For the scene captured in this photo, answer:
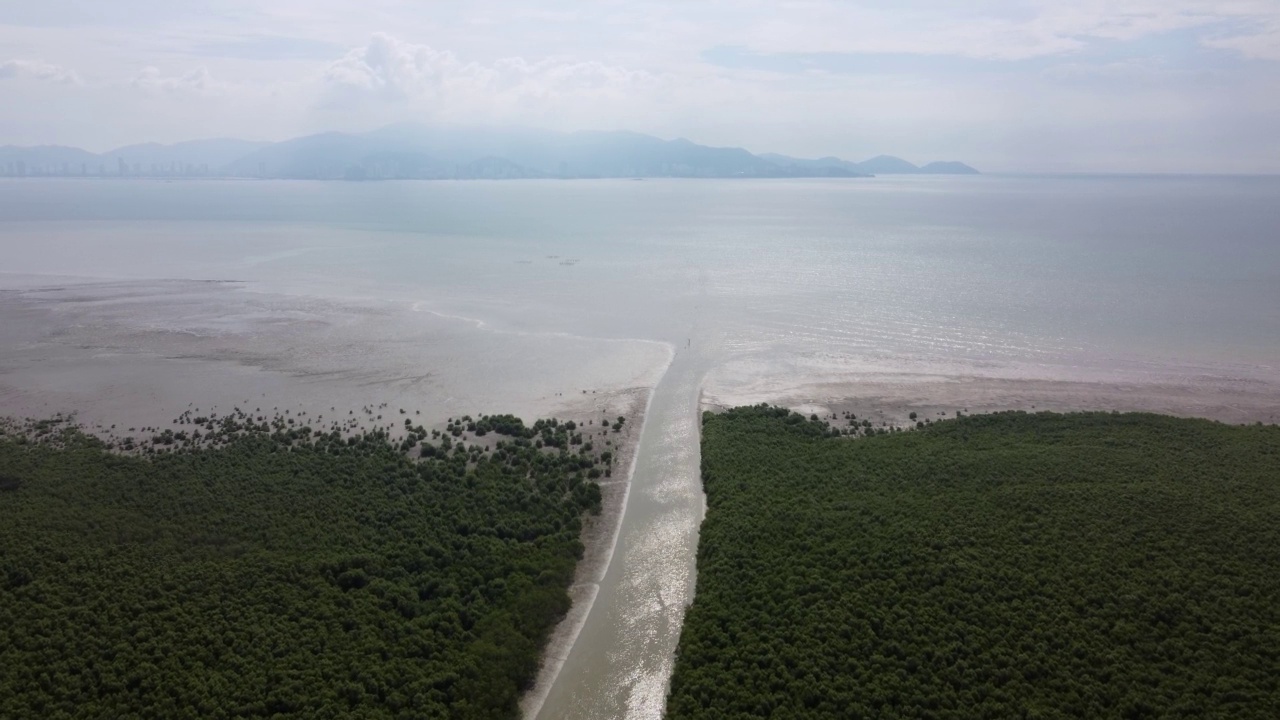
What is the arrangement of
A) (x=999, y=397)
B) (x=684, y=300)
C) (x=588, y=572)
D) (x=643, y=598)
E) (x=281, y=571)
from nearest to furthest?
(x=281, y=571) → (x=643, y=598) → (x=588, y=572) → (x=999, y=397) → (x=684, y=300)

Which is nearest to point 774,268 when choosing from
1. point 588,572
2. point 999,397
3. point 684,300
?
point 684,300

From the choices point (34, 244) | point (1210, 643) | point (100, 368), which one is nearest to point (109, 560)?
point (100, 368)

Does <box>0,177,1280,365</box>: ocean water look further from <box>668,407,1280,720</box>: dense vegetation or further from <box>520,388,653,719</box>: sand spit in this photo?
<box>668,407,1280,720</box>: dense vegetation

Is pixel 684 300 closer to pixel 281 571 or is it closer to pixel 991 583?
pixel 991 583

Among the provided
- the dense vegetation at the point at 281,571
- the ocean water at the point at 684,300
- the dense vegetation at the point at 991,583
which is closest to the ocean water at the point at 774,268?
the ocean water at the point at 684,300

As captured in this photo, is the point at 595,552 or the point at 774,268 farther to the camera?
the point at 774,268

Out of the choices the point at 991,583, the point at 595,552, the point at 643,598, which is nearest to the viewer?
the point at 991,583
